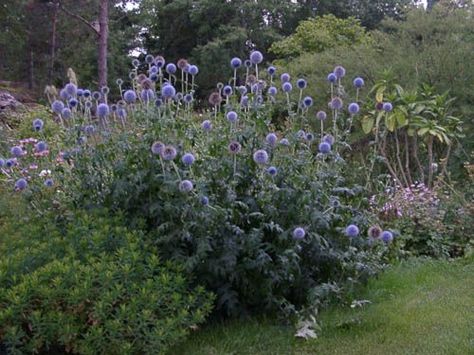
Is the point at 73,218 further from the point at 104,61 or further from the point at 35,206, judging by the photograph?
the point at 104,61

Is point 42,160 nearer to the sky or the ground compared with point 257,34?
nearer to the ground

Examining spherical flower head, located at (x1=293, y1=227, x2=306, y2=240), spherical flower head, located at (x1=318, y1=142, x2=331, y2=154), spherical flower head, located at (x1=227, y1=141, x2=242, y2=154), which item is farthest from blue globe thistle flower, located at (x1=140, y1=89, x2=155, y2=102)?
→ spherical flower head, located at (x1=293, y1=227, x2=306, y2=240)

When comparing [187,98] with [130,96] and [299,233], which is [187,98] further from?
[299,233]

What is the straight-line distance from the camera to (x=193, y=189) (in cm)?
397

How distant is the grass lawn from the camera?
3.79 meters

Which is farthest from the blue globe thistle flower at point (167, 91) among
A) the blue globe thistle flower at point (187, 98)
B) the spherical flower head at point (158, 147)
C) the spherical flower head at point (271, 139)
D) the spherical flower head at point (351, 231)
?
the spherical flower head at point (351, 231)

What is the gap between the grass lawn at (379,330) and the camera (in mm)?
3791

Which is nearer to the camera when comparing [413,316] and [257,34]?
[413,316]

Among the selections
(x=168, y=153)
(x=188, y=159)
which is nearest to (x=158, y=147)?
(x=168, y=153)

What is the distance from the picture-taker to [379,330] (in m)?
4.06

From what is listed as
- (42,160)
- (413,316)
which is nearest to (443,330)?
(413,316)

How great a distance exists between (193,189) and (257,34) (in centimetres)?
2114

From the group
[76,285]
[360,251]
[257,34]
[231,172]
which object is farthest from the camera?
[257,34]

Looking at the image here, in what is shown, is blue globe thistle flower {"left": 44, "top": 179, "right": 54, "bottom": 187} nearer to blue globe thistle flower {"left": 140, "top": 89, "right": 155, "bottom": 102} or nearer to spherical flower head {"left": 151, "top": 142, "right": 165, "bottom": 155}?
blue globe thistle flower {"left": 140, "top": 89, "right": 155, "bottom": 102}
